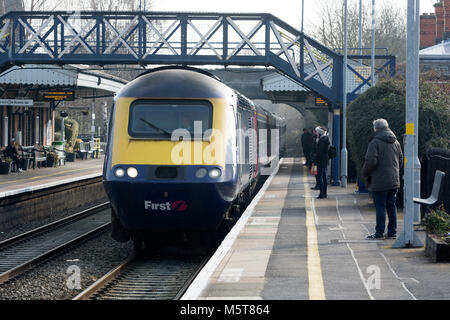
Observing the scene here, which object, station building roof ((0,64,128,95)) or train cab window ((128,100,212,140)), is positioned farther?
station building roof ((0,64,128,95))

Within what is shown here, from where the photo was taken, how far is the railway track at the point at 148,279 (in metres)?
9.94

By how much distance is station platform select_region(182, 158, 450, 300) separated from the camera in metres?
7.61

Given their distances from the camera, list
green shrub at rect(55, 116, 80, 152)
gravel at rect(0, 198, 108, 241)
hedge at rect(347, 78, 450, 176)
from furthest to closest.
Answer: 1. green shrub at rect(55, 116, 80, 152)
2. gravel at rect(0, 198, 108, 241)
3. hedge at rect(347, 78, 450, 176)

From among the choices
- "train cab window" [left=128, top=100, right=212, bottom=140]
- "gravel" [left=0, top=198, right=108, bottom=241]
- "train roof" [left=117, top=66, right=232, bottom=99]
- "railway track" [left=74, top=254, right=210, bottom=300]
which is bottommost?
"gravel" [left=0, top=198, right=108, bottom=241]

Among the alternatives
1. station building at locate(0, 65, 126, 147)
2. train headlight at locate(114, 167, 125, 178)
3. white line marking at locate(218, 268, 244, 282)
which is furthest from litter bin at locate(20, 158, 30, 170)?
white line marking at locate(218, 268, 244, 282)

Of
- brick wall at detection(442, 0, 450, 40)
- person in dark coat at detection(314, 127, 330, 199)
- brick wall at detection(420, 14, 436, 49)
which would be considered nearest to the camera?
person in dark coat at detection(314, 127, 330, 199)

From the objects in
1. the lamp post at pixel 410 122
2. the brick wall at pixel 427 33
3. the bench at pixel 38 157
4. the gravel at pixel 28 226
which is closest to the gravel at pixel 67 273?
the gravel at pixel 28 226

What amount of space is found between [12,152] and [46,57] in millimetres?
6501

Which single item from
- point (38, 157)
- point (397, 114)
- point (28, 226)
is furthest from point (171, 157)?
point (38, 157)

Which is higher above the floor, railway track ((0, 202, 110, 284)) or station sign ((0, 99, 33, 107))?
station sign ((0, 99, 33, 107))

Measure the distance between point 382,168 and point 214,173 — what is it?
96.5 inches

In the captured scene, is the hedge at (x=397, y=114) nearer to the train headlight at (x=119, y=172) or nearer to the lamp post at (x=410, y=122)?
the lamp post at (x=410, y=122)

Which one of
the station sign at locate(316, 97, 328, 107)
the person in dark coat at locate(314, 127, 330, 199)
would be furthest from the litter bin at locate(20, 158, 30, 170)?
the person in dark coat at locate(314, 127, 330, 199)

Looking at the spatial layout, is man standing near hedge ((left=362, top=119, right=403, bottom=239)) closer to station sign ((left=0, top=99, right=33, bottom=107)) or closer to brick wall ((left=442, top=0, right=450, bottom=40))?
station sign ((left=0, top=99, right=33, bottom=107))
